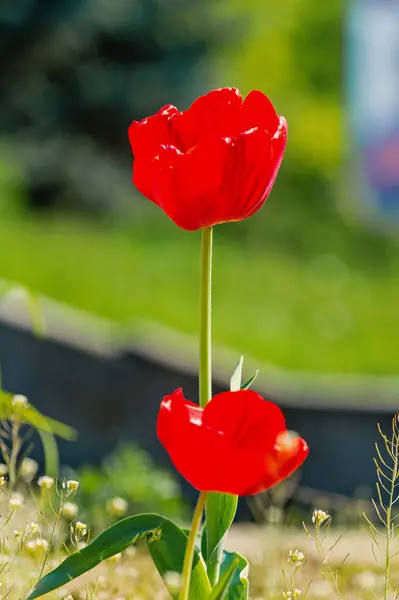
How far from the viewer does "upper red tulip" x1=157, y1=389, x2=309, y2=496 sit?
1.03 m

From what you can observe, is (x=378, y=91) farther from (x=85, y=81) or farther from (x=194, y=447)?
(x=194, y=447)

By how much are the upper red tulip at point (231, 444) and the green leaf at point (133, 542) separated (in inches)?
5.7

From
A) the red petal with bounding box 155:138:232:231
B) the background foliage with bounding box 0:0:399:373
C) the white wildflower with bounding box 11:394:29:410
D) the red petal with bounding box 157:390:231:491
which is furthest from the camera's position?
the background foliage with bounding box 0:0:399:373

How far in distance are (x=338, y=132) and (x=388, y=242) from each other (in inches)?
132

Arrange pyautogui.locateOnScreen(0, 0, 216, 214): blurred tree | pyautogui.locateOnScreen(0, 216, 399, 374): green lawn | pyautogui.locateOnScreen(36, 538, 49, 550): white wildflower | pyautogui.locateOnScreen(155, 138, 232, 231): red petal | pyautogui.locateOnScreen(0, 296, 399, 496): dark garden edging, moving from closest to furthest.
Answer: pyautogui.locateOnScreen(155, 138, 232, 231): red petal < pyautogui.locateOnScreen(36, 538, 49, 550): white wildflower < pyautogui.locateOnScreen(0, 296, 399, 496): dark garden edging < pyautogui.locateOnScreen(0, 216, 399, 374): green lawn < pyautogui.locateOnScreen(0, 0, 216, 214): blurred tree

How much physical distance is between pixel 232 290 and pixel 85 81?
305cm

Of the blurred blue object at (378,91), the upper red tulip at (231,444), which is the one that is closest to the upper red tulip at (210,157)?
the upper red tulip at (231,444)

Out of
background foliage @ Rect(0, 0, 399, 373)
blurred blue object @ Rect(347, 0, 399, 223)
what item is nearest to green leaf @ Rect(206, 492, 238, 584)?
background foliage @ Rect(0, 0, 399, 373)

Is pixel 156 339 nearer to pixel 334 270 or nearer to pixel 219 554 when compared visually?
pixel 219 554

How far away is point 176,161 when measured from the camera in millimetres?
1195

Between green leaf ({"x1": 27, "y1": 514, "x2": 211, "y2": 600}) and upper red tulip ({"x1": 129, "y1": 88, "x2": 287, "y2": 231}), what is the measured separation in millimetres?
329

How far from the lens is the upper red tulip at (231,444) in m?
1.03

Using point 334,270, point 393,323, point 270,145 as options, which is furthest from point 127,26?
point 270,145

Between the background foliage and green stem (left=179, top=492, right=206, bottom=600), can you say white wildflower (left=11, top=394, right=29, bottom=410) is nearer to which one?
green stem (left=179, top=492, right=206, bottom=600)
